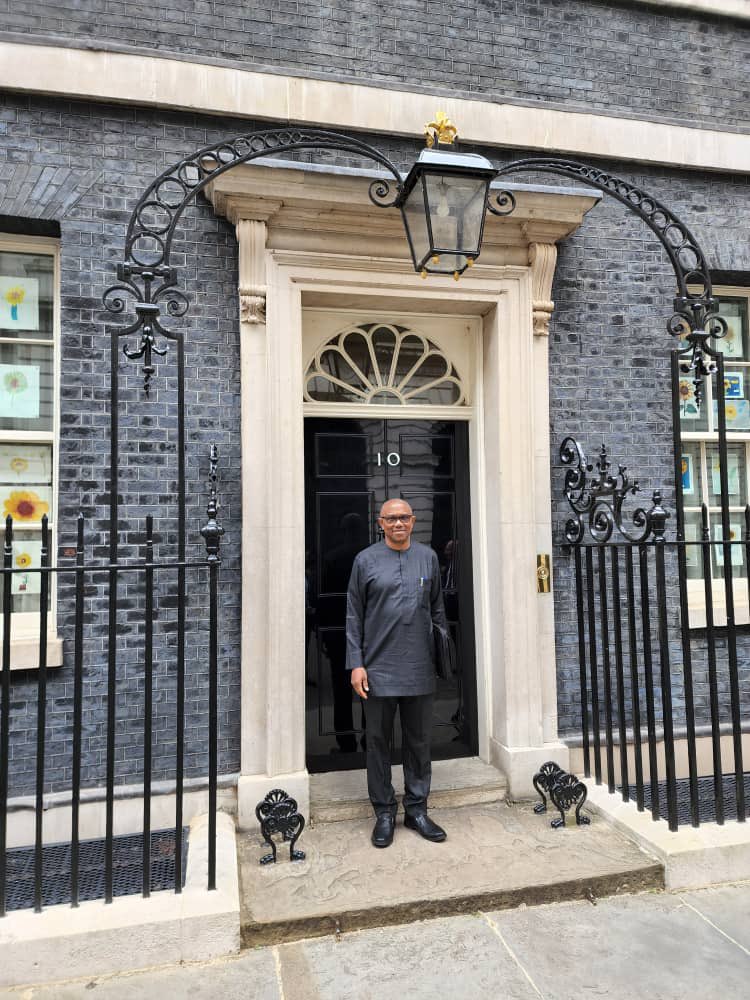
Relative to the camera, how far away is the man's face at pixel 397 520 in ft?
12.5

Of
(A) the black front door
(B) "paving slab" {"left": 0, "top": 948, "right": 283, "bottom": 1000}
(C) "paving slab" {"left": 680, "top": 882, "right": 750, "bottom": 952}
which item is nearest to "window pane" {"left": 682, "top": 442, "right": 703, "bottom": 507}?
(A) the black front door

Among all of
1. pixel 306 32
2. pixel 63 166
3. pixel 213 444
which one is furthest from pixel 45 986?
pixel 306 32

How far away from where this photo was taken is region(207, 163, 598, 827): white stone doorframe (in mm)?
4043

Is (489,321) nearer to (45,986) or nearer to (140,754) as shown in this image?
(140,754)

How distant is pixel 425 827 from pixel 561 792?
0.82 metres

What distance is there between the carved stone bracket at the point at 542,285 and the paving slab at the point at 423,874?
10.3 ft

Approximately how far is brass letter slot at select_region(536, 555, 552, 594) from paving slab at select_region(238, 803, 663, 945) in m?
1.40

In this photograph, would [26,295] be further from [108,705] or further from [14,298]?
[108,705]

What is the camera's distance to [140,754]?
396 centimetres

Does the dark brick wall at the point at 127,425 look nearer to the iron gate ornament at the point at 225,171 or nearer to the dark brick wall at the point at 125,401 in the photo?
the dark brick wall at the point at 125,401

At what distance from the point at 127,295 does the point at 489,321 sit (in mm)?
2377

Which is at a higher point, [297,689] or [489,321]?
[489,321]

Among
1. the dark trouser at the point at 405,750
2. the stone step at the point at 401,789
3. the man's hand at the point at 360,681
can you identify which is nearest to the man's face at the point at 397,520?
the man's hand at the point at 360,681

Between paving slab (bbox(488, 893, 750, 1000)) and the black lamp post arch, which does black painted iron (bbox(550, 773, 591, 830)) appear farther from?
the black lamp post arch
